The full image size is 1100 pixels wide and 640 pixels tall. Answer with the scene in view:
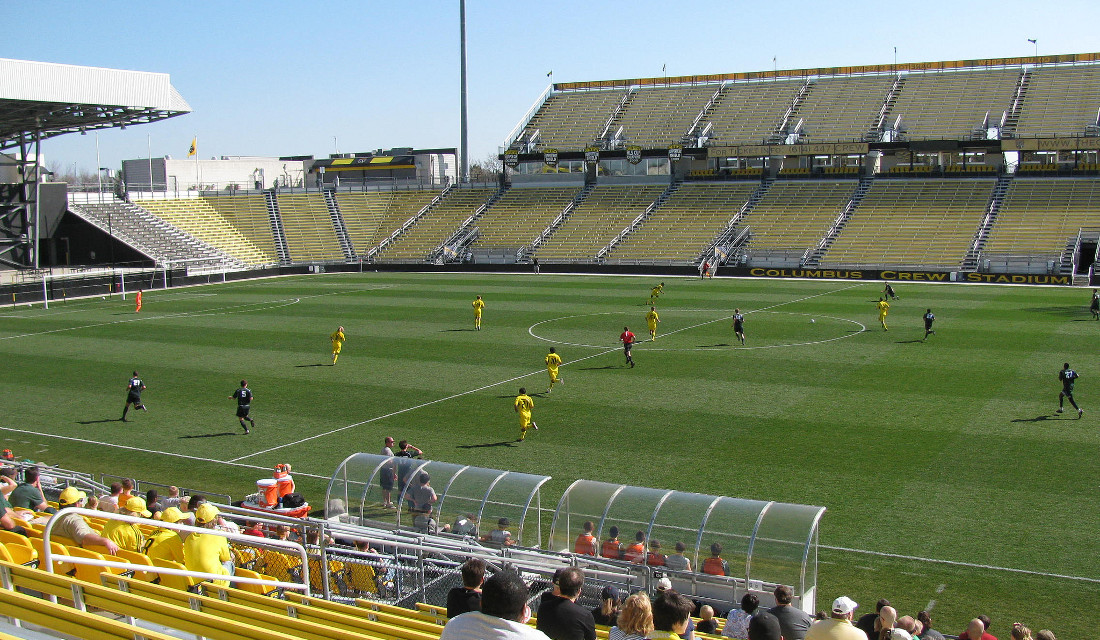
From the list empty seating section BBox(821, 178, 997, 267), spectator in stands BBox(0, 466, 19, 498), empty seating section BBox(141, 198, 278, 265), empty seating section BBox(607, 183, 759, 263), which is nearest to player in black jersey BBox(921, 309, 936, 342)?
empty seating section BBox(821, 178, 997, 267)

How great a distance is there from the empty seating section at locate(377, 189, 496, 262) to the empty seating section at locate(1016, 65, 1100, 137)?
42012mm

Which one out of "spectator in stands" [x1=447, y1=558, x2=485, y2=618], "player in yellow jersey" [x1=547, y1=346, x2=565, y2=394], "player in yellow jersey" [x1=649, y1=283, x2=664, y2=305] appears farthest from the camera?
"player in yellow jersey" [x1=649, y1=283, x2=664, y2=305]

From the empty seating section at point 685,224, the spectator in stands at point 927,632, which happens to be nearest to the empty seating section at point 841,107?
the empty seating section at point 685,224

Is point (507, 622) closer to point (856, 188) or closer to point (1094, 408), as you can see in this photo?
point (1094, 408)

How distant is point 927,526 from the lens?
15492 mm

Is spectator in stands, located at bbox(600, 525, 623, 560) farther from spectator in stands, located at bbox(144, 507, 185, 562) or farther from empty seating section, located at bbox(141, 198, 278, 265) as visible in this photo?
empty seating section, located at bbox(141, 198, 278, 265)

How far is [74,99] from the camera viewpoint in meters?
49.6

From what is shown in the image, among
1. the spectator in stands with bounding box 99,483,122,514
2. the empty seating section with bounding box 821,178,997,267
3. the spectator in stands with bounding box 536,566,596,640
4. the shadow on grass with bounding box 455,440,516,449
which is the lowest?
the shadow on grass with bounding box 455,440,516,449

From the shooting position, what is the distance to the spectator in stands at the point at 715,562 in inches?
463

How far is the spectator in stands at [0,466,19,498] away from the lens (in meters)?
13.1

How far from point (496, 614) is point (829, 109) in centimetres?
7319

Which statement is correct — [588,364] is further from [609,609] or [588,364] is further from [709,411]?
[609,609]

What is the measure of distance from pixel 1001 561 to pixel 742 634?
678 centimetres

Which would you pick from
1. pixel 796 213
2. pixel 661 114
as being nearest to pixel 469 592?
pixel 796 213
